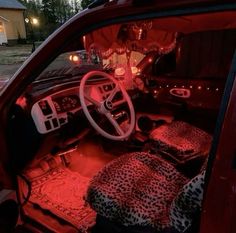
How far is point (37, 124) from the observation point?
2412 mm

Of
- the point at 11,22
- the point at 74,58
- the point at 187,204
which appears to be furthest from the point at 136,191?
the point at 11,22

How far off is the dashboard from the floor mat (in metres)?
0.71

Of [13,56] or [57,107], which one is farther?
[13,56]

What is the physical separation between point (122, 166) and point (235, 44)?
2.29 metres

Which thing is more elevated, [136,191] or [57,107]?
[57,107]

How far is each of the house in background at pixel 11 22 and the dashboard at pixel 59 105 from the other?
33724 mm

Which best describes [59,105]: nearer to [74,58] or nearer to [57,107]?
[57,107]

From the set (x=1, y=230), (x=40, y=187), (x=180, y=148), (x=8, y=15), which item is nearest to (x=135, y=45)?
(x=180, y=148)

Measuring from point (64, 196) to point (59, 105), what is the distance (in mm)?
922

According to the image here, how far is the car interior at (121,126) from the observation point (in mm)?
1879

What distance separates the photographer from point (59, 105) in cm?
265

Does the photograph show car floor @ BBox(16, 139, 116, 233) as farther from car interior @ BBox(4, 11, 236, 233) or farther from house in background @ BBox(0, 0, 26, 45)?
house in background @ BBox(0, 0, 26, 45)

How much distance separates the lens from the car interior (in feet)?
6.16

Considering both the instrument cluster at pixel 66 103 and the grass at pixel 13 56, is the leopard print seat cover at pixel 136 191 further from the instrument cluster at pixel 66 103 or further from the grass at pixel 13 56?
the grass at pixel 13 56
